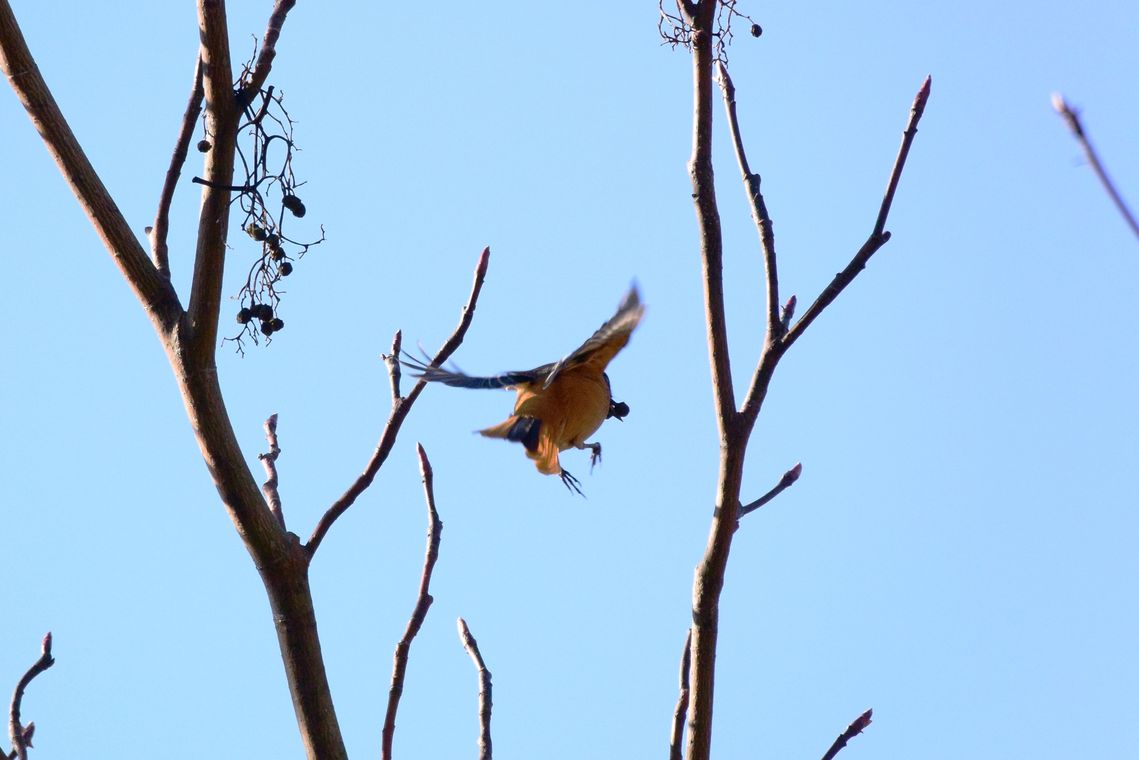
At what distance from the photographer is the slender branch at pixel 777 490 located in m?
2.66

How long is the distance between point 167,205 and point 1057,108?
6.94ft

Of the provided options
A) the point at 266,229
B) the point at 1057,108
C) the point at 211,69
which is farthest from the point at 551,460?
the point at 1057,108

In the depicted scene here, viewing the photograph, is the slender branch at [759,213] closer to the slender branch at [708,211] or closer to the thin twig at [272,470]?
the slender branch at [708,211]

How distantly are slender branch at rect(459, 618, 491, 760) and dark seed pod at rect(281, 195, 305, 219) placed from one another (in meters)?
1.14

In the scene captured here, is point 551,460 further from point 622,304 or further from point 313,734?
point 313,734

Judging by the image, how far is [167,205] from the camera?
2.72 metres

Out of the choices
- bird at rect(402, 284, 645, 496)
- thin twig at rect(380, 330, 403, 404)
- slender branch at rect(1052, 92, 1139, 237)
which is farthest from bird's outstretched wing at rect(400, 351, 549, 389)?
slender branch at rect(1052, 92, 1139, 237)

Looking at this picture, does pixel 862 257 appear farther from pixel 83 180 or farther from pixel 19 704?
pixel 19 704

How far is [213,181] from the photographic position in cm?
Answer: 252

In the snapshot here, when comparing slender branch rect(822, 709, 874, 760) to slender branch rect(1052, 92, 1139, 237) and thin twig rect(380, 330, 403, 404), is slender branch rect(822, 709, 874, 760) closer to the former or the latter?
thin twig rect(380, 330, 403, 404)

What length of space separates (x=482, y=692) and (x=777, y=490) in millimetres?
778

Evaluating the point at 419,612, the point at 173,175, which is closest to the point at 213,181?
the point at 173,175

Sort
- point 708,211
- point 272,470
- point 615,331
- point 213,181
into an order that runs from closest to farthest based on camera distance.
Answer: point 708,211 → point 213,181 → point 272,470 → point 615,331

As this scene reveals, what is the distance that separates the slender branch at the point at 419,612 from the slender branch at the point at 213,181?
0.51 meters
